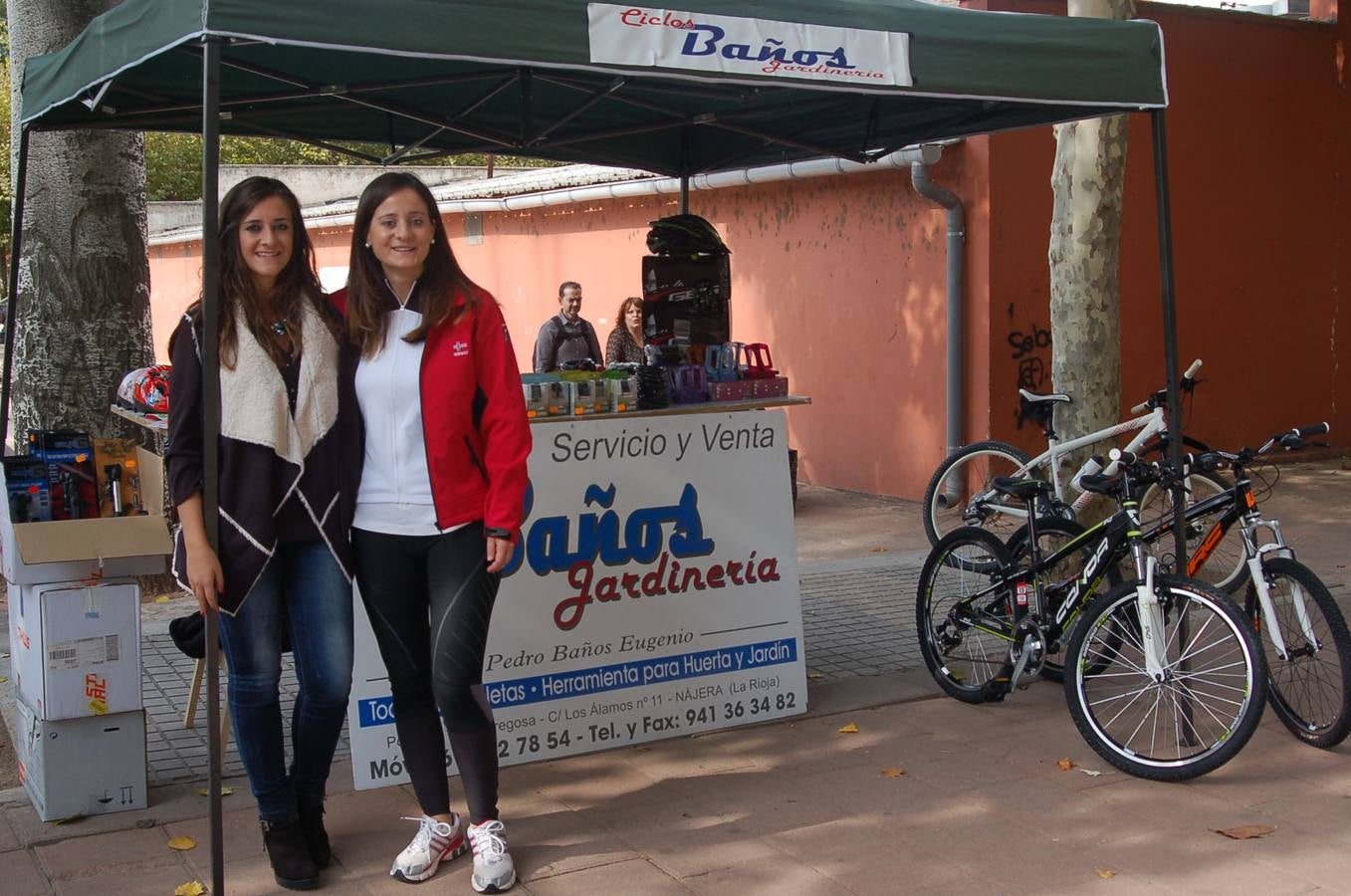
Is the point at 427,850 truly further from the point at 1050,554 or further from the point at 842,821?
the point at 1050,554

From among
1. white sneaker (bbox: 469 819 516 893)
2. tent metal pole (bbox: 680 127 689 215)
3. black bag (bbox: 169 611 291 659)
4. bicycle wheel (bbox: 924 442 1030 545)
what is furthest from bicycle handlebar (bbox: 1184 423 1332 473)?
black bag (bbox: 169 611 291 659)

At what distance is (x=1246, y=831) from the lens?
4297mm

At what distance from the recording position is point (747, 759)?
506 centimetres

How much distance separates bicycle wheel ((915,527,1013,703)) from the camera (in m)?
5.58

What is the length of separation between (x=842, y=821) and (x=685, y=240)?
113 inches

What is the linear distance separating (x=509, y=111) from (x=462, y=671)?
3495 mm

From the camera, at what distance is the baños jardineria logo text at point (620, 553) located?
5.04 m

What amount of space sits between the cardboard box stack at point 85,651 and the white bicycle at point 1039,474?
3497mm

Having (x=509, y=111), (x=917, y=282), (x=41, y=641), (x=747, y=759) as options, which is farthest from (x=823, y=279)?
(x=41, y=641)

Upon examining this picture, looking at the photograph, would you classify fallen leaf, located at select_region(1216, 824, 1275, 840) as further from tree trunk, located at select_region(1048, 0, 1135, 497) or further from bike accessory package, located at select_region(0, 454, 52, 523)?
bike accessory package, located at select_region(0, 454, 52, 523)

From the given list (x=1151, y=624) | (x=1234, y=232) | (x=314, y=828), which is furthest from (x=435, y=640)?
(x=1234, y=232)

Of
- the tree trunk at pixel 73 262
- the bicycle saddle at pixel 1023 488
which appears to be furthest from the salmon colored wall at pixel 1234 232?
the tree trunk at pixel 73 262

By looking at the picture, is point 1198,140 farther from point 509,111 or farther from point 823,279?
point 509,111

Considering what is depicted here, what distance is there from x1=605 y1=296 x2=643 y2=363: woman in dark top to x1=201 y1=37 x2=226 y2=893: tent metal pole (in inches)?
220
